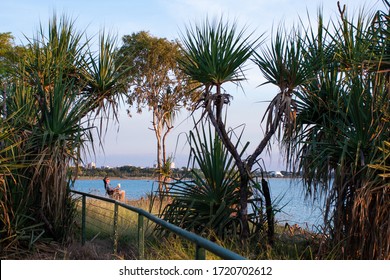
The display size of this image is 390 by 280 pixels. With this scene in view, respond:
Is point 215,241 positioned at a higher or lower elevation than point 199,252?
lower

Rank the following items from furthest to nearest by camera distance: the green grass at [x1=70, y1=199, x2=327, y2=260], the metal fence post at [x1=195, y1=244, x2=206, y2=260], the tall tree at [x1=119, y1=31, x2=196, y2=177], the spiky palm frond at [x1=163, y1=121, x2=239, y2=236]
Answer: the tall tree at [x1=119, y1=31, x2=196, y2=177] < the spiky palm frond at [x1=163, y1=121, x2=239, y2=236] < the green grass at [x1=70, y1=199, x2=327, y2=260] < the metal fence post at [x1=195, y1=244, x2=206, y2=260]

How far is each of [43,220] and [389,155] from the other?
5.22 meters

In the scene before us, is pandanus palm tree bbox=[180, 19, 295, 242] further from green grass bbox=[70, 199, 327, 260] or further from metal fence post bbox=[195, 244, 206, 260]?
metal fence post bbox=[195, 244, 206, 260]

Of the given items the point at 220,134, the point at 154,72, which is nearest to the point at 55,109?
the point at 220,134

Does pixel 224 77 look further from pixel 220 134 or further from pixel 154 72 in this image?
pixel 154 72

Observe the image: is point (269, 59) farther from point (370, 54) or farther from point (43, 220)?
point (43, 220)

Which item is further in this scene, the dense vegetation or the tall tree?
the tall tree

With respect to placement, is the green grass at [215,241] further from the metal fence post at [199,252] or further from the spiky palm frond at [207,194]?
the metal fence post at [199,252]

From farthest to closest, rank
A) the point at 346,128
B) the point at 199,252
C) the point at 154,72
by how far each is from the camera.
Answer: the point at 154,72 → the point at 346,128 → the point at 199,252

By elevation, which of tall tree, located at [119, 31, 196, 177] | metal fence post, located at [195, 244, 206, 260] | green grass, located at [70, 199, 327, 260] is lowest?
green grass, located at [70, 199, 327, 260]

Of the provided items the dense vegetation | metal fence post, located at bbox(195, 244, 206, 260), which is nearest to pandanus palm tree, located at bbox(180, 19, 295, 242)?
the dense vegetation

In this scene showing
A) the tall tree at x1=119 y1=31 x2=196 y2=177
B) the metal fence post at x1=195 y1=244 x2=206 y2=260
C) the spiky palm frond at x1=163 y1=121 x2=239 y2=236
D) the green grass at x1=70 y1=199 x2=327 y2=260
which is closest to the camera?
the metal fence post at x1=195 y1=244 x2=206 y2=260

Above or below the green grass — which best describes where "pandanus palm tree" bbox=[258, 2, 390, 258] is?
above
